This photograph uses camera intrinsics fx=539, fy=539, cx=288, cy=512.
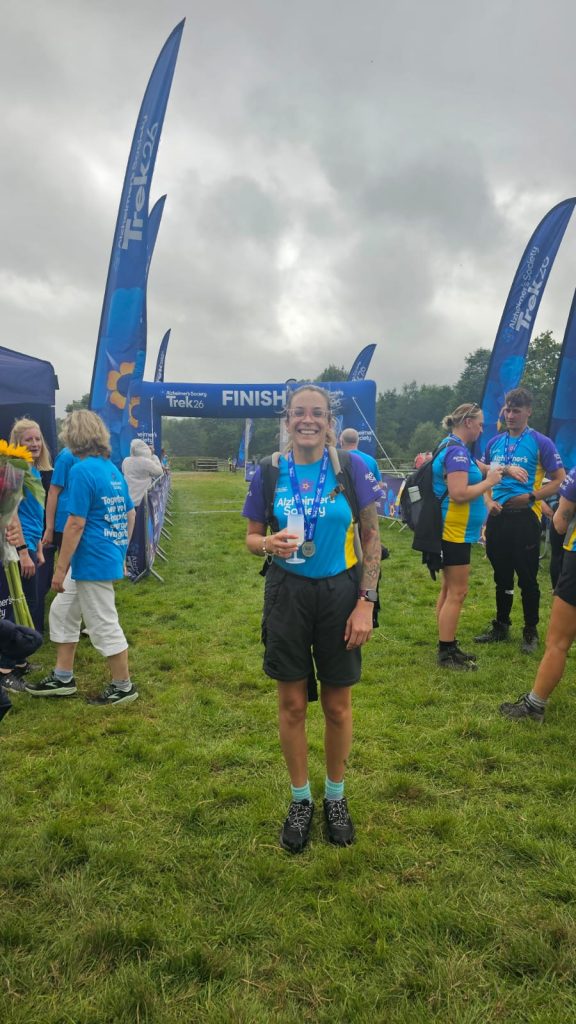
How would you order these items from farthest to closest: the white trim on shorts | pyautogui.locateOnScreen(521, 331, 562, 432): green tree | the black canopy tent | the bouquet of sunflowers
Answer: pyautogui.locateOnScreen(521, 331, 562, 432): green tree → the black canopy tent → the white trim on shorts → the bouquet of sunflowers

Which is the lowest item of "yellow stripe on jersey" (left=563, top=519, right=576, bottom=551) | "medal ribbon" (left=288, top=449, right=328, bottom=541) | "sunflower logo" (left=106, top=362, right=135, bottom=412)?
"yellow stripe on jersey" (left=563, top=519, right=576, bottom=551)

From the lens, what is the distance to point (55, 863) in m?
2.29

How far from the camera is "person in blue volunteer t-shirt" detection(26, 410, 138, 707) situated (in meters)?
3.61

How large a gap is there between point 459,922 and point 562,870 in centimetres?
55

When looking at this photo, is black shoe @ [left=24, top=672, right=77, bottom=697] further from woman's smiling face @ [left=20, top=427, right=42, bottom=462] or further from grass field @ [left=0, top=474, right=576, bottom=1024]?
woman's smiling face @ [left=20, top=427, right=42, bottom=462]

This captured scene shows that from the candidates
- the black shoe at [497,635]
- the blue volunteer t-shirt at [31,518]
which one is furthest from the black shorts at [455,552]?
the blue volunteer t-shirt at [31,518]

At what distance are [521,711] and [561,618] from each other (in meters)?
0.72

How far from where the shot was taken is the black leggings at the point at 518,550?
4.64 metres

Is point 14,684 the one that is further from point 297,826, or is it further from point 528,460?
point 528,460

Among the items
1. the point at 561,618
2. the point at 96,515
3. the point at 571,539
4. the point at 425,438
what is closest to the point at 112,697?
the point at 96,515

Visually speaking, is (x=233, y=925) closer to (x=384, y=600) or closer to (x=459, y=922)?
(x=459, y=922)

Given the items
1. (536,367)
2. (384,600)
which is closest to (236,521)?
(384,600)

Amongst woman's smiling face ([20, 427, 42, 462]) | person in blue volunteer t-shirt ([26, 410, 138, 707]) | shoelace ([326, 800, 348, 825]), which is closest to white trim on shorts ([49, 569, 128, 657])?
person in blue volunteer t-shirt ([26, 410, 138, 707])

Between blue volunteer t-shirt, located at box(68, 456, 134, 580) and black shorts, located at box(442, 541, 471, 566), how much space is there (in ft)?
8.18
